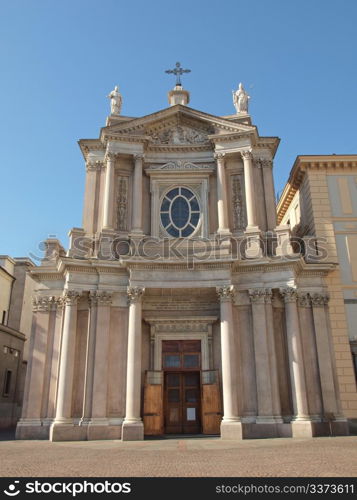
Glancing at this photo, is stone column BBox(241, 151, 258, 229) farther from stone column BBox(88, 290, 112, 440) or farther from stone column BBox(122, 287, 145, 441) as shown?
stone column BBox(88, 290, 112, 440)

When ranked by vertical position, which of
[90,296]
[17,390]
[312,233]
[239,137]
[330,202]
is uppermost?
[239,137]

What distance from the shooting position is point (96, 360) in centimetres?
1980

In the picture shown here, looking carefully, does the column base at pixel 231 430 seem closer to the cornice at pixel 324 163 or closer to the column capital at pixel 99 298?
the column capital at pixel 99 298

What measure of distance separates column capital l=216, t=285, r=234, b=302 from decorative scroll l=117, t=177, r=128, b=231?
250 inches

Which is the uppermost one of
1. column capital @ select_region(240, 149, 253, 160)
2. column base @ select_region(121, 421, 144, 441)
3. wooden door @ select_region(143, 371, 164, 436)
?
column capital @ select_region(240, 149, 253, 160)

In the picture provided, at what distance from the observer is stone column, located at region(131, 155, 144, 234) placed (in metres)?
22.8

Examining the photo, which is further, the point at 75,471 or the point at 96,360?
the point at 96,360

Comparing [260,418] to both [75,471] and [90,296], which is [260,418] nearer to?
[90,296]

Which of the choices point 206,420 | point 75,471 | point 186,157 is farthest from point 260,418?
point 186,157

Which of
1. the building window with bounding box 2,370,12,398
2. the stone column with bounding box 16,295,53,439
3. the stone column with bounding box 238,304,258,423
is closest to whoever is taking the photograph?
the stone column with bounding box 16,295,53,439

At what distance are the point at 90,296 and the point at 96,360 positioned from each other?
9.70 ft

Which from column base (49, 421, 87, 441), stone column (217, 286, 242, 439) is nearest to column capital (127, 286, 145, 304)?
stone column (217, 286, 242, 439)

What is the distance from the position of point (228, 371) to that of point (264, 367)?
1.76m
